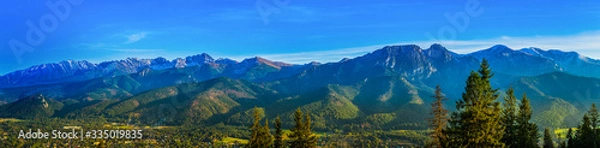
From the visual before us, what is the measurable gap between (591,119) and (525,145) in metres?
29.7

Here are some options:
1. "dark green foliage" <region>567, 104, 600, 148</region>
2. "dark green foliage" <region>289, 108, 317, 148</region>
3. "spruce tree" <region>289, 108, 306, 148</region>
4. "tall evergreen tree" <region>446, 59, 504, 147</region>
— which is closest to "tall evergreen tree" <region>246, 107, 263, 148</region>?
"spruce tree" <region>289, 108, 306, 148</region>

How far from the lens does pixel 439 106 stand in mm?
45250

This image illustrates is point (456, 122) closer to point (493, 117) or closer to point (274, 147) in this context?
point (493, 117)

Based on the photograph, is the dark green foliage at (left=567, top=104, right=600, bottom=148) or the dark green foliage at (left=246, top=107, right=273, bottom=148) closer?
the dark green foliage at (left=246, top=107, right=273, bottom=148)

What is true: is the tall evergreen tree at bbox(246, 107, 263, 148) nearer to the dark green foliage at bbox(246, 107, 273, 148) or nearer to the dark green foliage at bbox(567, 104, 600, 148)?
the dark green foliage at bbox(246, 107, 273, 148)

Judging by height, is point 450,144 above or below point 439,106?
Result: below

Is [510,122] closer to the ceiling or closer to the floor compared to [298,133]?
closer to the ceiling

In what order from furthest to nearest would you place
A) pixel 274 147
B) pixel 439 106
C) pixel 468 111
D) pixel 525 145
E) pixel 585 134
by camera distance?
pixel 585 134
pixel 274 147
pixel 525 145
pixel 439 106
pixel 468 111

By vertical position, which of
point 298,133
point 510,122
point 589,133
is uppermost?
point 510,122

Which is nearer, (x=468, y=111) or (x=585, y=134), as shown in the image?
(x=468, y=111)

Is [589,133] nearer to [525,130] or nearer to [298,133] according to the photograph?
[525,130]

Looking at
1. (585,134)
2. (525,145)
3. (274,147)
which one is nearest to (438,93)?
(525,145)

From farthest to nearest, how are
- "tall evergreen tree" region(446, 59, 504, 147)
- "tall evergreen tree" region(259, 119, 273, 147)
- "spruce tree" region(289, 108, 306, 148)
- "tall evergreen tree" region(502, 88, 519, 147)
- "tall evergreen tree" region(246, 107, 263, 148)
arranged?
1. "tall evergreen tree" region(259, 119, 273, 147)
2. "tall evergreen tree" region(246, 107, 263, 148)
3. "spruce tree" region(289, 108, 306, 148)
4. "tall evergreen tree" region(502, 88, 519, 147)
5. "tall evergreen tree" region(446, 59, 504, 147)

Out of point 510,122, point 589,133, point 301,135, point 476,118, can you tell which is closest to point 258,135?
point 301,135
